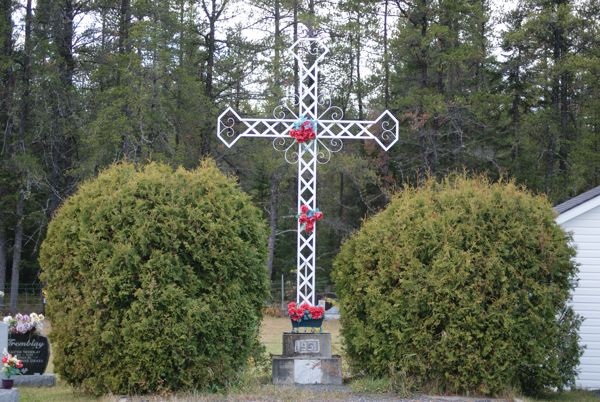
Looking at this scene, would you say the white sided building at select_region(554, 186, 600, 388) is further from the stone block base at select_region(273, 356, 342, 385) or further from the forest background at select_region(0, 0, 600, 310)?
the forest background at select_region(0, 0, 600, 310)

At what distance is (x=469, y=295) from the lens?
9.46m

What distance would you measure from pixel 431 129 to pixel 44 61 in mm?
13995

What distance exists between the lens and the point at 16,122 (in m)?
28.3

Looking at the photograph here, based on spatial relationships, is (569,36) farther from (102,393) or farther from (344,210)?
(102,393)

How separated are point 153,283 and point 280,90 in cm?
2170

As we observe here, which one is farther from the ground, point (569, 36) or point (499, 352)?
point (569, 36)

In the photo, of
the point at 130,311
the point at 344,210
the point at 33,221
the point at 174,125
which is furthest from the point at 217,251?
the point at 344,210

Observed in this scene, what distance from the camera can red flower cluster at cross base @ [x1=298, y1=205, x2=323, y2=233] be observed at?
10484 millimetres

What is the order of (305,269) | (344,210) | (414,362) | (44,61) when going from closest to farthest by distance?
(414,362) → (305,269) → (44,61) → (344,210)

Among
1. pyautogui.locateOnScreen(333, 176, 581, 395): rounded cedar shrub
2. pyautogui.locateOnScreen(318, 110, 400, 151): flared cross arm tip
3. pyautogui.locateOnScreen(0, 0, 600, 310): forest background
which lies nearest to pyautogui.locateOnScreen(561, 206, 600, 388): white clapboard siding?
pyautogui.locateOnScreen(333, 176, 581, 395): rounded cedar shrub

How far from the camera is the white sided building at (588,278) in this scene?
13039mm

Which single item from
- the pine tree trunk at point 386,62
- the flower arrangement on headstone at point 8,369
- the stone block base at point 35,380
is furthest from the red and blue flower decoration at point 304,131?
the pine tree trunk at point 386,62

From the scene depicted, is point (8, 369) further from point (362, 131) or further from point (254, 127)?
Result: point (362, 131)

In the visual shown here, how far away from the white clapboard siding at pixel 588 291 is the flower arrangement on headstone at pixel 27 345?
8.24 metres
